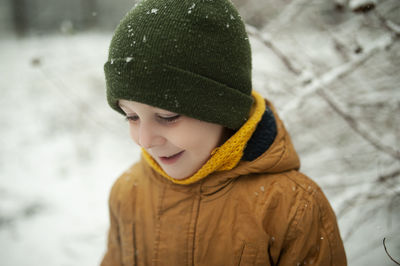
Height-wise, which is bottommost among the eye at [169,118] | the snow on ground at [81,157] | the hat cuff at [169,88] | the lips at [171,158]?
the snow on ground at [81,157]

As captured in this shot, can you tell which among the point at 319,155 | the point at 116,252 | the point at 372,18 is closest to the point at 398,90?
the point at 372,18

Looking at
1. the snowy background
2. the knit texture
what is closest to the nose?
the knit texture

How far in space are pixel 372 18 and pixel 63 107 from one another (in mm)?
5323

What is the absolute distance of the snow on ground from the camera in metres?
2.24

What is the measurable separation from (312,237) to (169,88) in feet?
2.72

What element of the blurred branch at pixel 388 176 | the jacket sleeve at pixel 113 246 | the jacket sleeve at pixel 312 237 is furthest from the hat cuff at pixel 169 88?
the blurred branch at pixel 388 176

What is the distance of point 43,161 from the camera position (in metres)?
4.05

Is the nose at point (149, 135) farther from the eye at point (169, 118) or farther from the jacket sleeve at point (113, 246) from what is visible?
the jacket sleeve at point (113, 246)

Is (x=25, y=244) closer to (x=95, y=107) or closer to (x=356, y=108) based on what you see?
(x=95, y=107)

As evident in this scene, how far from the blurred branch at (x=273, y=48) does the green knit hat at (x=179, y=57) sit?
126 centimetres

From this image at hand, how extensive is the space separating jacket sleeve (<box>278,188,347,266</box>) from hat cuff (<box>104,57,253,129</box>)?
0.51 m

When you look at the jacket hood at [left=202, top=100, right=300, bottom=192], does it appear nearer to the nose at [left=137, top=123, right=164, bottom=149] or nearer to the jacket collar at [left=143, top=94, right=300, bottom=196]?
the jacket collar at [left=143, top=94, right=300, bottom=196]

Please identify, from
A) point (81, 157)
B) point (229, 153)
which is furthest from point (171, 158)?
point (81, 157)

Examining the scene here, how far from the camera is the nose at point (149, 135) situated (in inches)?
36.8
